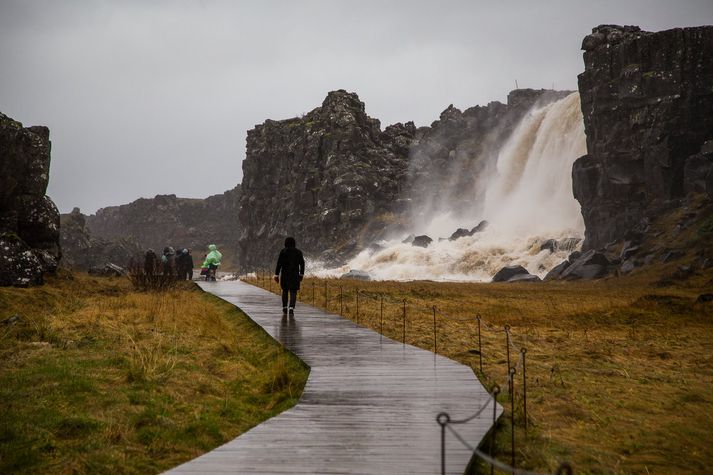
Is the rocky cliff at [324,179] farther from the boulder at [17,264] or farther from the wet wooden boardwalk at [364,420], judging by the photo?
the wet wooden boardwalk at [364,420]

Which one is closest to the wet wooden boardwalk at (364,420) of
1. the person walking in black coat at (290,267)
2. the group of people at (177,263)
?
the person walking in black coat at (290,267)

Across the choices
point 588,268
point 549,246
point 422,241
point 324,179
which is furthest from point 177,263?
point 324,179

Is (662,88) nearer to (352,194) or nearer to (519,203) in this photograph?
(519,203)

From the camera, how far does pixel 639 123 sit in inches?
1769

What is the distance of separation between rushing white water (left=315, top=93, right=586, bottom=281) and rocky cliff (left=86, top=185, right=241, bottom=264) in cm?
9071

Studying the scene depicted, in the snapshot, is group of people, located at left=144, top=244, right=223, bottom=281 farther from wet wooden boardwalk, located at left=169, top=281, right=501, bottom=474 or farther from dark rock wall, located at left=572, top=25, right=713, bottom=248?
dark rock wall, located at left=572, top=25, right=713, bottom=248

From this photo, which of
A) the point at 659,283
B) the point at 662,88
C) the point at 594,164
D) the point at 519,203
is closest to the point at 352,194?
the point at 519,203

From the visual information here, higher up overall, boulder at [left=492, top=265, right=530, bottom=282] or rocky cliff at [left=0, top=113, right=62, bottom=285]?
rocky cliff at [left=0, top=113, right=62, bottom=285]

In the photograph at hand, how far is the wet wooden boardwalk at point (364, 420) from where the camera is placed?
4.82 meters

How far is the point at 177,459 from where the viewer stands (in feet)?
18.9

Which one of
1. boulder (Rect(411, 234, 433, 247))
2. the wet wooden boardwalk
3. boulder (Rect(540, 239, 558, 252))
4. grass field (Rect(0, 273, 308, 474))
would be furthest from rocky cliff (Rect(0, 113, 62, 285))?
boulder (Rect(411, 234, 433, 247))

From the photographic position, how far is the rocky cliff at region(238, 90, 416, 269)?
80.0 metres

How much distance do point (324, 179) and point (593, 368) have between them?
7561cm

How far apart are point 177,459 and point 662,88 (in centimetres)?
4918
